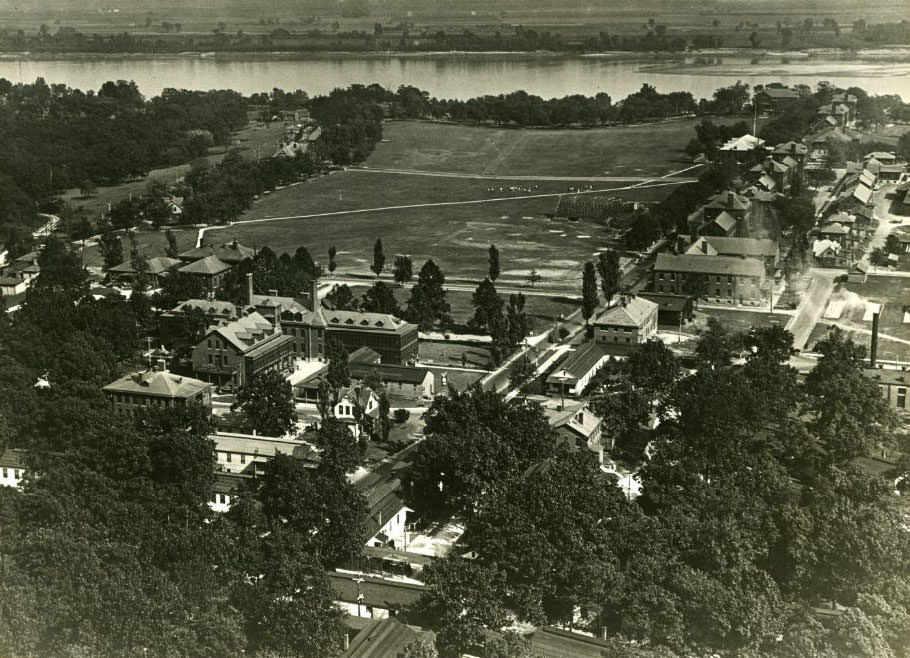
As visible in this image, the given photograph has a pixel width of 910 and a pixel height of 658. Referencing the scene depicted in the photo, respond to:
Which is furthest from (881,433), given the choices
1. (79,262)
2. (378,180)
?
(378,180)

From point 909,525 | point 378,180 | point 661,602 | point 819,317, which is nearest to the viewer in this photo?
point 661,602

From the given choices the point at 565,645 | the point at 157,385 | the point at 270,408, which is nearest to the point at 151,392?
the point at 157,385

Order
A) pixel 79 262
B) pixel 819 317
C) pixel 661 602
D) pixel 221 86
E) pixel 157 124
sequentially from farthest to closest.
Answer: pixel 221 86 → pixel 157 124 → pixel 79 262 → pixel 819 317 → pixel 661 602

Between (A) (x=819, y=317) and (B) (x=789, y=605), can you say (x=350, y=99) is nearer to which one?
(A) (x=819, y=317)

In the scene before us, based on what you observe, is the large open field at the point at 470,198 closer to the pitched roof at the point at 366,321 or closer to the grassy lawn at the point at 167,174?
the grassy lawn at the point at 167,174

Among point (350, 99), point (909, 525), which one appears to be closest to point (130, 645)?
point (909, 525)

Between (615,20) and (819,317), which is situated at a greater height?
(615,20)

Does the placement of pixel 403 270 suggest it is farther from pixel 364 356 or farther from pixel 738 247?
pixel 738 247

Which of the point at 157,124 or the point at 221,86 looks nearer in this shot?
the point at 157,124
